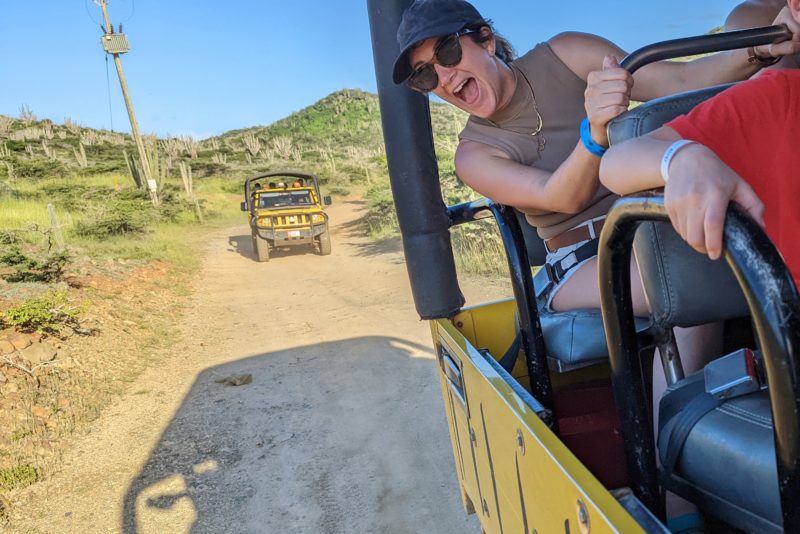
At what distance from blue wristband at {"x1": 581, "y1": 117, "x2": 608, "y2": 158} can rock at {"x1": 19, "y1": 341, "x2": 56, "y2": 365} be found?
5464 mm

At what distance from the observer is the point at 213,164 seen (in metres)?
30.9

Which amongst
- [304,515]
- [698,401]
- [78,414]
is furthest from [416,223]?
[78,414]

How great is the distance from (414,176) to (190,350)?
5145 mm

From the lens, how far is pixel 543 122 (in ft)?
6.47

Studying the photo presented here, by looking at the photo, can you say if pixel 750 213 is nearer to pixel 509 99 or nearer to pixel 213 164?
pixel 509 99

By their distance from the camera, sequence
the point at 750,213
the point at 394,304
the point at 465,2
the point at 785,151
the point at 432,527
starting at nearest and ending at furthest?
the point at 750,213 < the point at 785,151 < the point at 465,2 < the point at 432,527 < the point at 394,304

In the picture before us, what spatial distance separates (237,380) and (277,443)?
1.32m

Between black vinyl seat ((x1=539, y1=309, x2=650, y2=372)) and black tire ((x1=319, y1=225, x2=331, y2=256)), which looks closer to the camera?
black vinyl seat ((x1=539, y1=309, x2=650, y2=372))

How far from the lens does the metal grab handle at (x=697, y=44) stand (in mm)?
1257

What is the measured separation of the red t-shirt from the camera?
974mm

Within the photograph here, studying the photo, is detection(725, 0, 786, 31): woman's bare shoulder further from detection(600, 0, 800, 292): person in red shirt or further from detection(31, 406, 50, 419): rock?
detection(31, 406, 50, 419): rock

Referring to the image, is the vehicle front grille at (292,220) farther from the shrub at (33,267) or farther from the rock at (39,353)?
the rock at (39,353)

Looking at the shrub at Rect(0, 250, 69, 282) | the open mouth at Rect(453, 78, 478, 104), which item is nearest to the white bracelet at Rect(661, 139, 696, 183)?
the open mouth at Rect(453, 78, 478, 104)

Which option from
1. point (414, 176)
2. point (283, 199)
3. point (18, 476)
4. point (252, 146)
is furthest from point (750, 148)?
point (252, 146)
